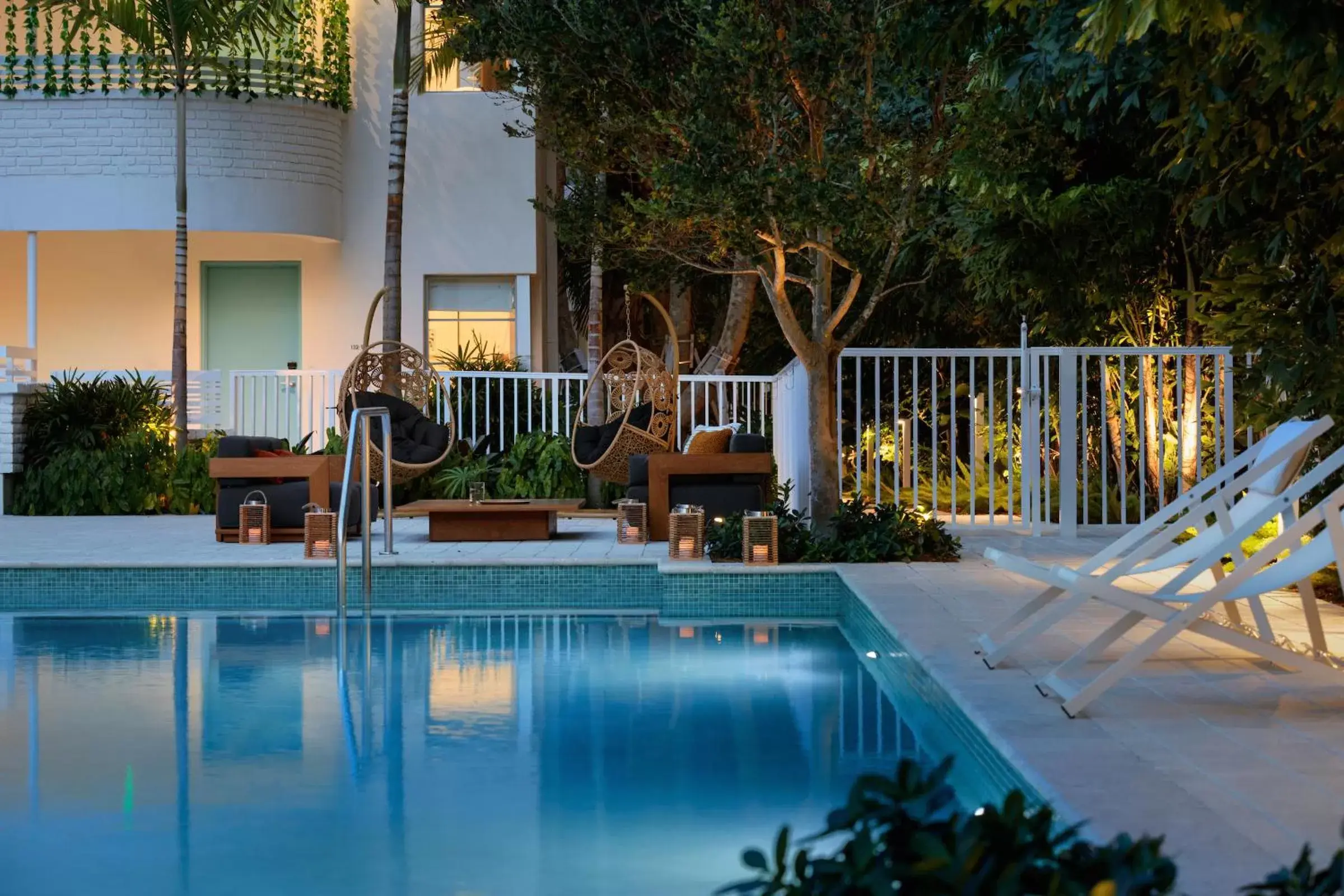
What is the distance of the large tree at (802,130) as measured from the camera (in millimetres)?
7957

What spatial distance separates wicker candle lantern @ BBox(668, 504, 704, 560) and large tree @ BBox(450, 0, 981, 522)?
714mm

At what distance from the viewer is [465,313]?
1633cm

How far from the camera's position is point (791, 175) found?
26.2 feet

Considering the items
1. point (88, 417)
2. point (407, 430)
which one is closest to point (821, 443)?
point (407, 430)

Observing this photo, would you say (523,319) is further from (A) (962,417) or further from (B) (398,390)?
(A) (962,417)

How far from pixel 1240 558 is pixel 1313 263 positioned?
3.30 meters

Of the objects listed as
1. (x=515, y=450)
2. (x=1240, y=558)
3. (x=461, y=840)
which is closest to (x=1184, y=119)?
(x=1240, y=558)

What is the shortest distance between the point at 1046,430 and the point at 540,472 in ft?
15.2

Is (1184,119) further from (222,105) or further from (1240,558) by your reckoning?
(222,105)

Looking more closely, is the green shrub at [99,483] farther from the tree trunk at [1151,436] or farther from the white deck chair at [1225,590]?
the white deck chair at [1225,590]

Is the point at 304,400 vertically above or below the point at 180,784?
above

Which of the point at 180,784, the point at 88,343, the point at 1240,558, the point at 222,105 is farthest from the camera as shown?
the point at 88,343

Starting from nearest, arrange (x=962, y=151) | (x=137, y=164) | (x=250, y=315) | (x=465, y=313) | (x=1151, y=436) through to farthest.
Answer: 1. (x=962, y=151)
2. (x=1151, y=436)
3. (x=137, y=164)
4. (x=465, y=313)
5. (x=250, y=315)

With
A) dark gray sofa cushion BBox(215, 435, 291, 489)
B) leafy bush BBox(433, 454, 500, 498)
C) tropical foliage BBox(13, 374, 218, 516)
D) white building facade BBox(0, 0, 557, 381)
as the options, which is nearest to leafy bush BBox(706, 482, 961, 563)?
dark gray sofa cushion BBox(215, 435, 291, 489)
